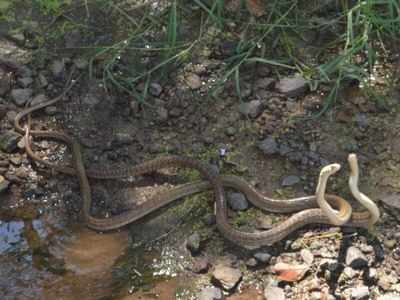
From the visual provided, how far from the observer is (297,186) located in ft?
19.5

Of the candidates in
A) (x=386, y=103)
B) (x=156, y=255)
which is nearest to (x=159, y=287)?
(x=156, y=255)

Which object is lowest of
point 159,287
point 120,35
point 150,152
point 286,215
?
point 159,287

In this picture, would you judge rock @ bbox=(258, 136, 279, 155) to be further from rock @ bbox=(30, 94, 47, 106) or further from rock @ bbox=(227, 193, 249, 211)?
rock @ bbox=(30, 94, 47, 106)

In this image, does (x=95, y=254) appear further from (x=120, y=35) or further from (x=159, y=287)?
(x=120, y=35)

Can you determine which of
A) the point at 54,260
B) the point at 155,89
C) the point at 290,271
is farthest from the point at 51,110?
the point at 290,271

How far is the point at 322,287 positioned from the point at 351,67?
2326 millimetres

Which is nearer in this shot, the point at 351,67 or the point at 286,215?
the point at 286,215

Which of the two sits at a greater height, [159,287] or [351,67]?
[351,67]

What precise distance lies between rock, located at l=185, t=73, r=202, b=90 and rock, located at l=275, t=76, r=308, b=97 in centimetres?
78

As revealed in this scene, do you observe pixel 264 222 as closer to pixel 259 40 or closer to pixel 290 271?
pixel 290 271

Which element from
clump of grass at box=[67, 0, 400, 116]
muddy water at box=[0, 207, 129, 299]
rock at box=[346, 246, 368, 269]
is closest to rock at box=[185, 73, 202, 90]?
clump of grass at box=[67, 0, 400, 116]

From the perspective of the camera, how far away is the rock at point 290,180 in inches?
235

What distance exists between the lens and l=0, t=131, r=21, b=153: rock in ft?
21.0

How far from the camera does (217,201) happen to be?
5.84m
